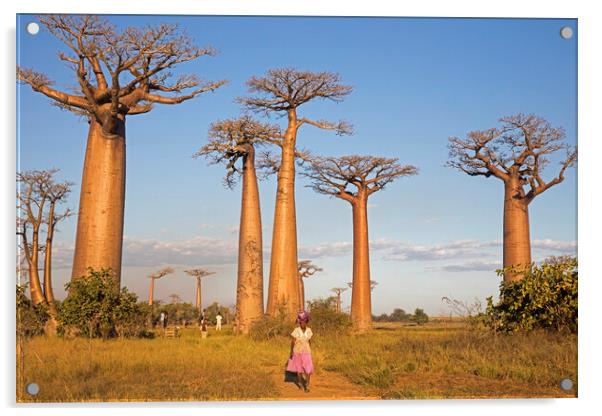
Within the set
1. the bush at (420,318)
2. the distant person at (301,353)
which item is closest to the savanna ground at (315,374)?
the distant person at (301,353)

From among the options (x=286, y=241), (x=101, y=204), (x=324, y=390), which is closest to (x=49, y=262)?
(x=101, y=204)

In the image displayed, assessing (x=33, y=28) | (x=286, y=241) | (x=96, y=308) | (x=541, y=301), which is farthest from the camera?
(x=286, y=241)

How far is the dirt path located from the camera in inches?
292

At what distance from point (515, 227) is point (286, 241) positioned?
156 inches

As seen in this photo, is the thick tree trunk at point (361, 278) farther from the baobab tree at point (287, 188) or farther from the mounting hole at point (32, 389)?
the mounting hole at point (32, 389)

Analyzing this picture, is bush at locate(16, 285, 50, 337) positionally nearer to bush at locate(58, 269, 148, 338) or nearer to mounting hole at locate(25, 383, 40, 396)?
bush at locate(58, 269, 148, 338)

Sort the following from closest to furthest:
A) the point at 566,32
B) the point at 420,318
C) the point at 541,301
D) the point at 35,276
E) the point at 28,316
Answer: the point at 566,32 → the point at 28,316 → the point at 541,301 → the point at 35,276 → the point at 420,318

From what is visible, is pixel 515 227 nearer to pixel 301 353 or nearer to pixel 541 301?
pixel 541 301

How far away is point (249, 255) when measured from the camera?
15.1 meters

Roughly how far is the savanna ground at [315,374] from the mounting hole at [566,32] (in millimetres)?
2957

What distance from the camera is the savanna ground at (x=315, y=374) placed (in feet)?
24.3

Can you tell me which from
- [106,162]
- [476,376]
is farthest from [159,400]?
[106,162]

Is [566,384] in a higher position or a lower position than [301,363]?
lower

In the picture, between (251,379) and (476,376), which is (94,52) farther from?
(476,376)
